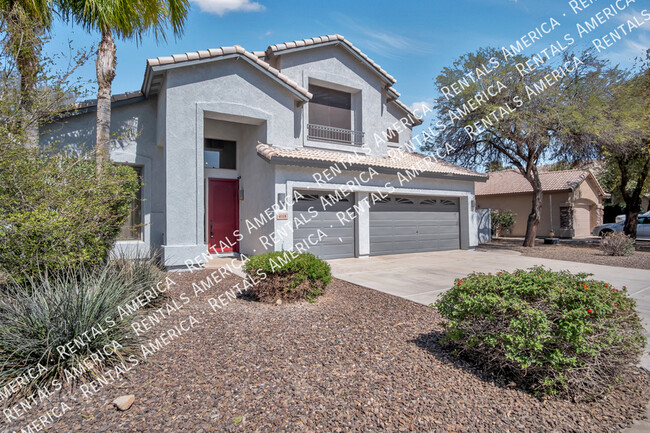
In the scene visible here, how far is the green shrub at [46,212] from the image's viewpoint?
516 cm

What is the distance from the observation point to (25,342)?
3551 millimetres

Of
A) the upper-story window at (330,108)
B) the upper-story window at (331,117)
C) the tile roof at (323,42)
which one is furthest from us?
the upper-story window at (330,108)

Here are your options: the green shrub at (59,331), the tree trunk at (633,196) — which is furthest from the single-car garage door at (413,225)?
the tree trunk at (633,196)

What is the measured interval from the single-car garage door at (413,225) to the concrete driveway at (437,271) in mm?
549

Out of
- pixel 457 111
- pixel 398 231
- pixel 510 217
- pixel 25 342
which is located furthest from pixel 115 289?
pixel 510 217

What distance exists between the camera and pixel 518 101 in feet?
45.7

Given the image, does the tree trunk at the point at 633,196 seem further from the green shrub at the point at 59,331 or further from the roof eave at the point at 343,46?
the green shrub at the point at 59,331

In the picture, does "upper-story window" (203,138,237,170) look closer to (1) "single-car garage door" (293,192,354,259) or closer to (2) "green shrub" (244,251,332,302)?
(1) "single-car garage door" (293,192,354,259)

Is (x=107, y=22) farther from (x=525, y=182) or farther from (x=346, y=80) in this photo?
(x=525, y=182)

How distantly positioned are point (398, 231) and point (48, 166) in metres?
10.8

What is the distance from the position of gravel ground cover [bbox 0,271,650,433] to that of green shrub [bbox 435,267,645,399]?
20 cm

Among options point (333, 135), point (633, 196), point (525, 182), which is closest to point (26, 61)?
point (333, 135)

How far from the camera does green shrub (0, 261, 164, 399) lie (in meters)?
3.44

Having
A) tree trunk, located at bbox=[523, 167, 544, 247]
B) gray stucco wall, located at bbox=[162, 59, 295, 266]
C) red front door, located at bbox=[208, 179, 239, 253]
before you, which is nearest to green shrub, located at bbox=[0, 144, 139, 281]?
gray stucco wall, located at bbox=[162, 59, 295, 266]
